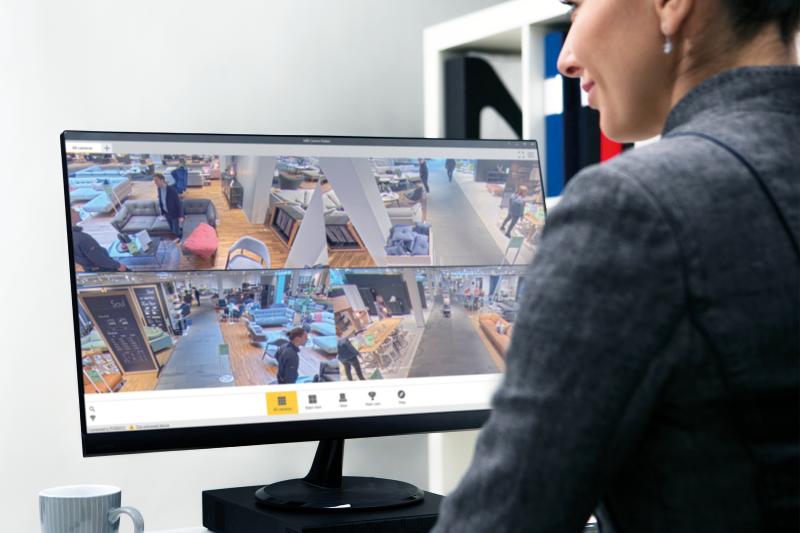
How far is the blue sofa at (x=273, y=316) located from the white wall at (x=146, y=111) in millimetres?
905

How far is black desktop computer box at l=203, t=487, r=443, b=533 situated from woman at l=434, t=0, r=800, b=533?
73 centimetres

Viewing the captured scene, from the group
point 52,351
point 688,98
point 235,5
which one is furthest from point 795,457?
point 235,5

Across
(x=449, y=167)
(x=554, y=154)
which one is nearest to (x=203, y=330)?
(x=449, y=167)

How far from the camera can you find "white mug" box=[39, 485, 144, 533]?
3.88 feet

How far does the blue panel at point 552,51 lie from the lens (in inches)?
73.5

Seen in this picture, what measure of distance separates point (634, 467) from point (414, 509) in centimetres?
84

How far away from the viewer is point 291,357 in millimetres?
1277

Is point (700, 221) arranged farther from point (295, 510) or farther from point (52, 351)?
point (52, 351)

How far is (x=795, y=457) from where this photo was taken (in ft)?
1.52

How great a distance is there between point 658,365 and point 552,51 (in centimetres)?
151

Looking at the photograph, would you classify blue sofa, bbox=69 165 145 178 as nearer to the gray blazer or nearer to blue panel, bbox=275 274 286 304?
blue panel, bbox=275 274 286 304

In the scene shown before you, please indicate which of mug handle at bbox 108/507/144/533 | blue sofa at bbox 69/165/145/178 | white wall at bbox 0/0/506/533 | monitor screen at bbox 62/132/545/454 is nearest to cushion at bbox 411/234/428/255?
monitor screen at bbox 62/132/545/454

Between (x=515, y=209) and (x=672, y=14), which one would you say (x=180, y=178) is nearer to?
(x=515, y=209)

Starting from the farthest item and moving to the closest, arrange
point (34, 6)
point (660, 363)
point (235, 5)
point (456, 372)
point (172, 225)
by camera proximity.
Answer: point (235, 5) → point (34, 6) → point (456, 372) → point (172, 225) → point (660, 363)
